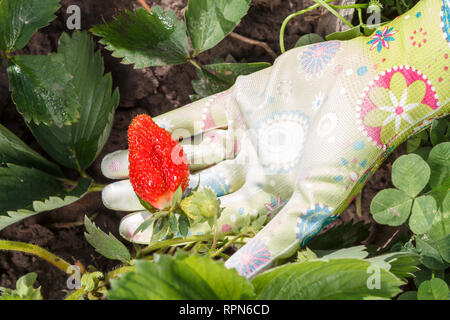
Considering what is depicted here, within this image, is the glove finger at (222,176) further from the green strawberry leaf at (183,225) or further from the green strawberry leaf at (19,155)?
the green strawberry leaf at (19,155)

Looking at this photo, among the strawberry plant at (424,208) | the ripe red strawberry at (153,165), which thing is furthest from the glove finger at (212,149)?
the strawberry plant at (424,208)

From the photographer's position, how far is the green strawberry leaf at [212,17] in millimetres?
953

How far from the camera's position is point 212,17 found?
3.17 feet

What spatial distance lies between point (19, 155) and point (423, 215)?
2.84ft

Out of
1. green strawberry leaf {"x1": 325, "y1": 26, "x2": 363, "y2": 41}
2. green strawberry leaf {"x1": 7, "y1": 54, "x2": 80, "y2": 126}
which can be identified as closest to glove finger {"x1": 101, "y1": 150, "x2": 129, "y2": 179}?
green strawberry leaf {"x1": 7, "y1": 54, "x2": 80, "y2": 126}

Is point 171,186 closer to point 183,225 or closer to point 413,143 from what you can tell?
point 183,225

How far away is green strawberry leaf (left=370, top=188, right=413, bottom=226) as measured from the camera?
0.81m

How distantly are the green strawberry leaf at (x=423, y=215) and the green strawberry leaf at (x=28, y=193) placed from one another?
702 mm

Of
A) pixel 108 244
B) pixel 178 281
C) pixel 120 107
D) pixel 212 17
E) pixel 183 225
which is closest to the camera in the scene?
pixel 178 281

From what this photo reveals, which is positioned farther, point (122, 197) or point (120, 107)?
point (120, 107)

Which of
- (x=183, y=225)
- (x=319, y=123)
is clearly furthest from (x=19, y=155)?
(x=319, y=123)
